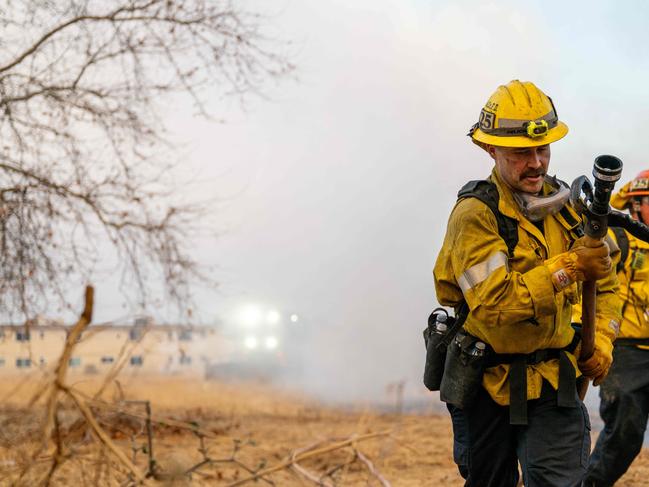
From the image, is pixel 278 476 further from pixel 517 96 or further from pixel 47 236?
pixel 517 96

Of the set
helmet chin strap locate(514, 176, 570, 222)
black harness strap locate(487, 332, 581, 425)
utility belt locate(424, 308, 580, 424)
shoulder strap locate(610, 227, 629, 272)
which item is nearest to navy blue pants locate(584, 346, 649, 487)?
shoulder strap locate(610, 227, 629, 272)

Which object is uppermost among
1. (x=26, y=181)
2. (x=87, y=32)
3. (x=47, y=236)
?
(x=87, y=32)

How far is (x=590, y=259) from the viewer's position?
3072mm

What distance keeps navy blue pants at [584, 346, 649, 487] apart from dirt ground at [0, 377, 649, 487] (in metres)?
1.30

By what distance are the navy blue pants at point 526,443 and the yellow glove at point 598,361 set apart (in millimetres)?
176

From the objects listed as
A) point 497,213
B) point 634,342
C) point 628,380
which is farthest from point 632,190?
point 497,213

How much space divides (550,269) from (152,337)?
5.52ft

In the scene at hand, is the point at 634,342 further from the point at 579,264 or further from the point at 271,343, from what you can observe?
the point at 271,343

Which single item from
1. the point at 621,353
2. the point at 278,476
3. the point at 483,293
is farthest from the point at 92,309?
the point at 278,476

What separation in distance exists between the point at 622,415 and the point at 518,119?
9.06ft

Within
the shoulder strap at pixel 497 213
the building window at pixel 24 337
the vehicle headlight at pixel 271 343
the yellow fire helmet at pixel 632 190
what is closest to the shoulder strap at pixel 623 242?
the yellow fire helmet at pixel 632 190

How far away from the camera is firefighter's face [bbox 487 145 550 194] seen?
3312 millimetres

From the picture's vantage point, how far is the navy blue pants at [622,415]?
17.0 ft

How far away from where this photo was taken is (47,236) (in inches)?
342
